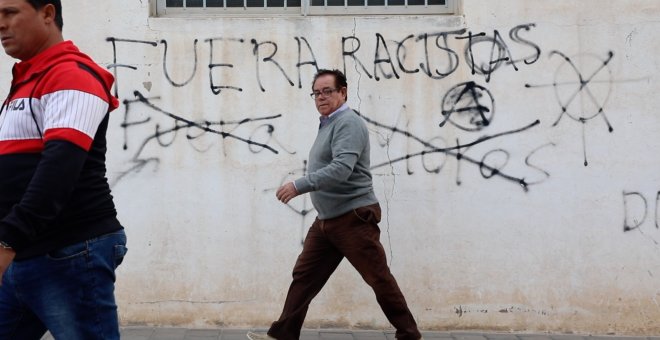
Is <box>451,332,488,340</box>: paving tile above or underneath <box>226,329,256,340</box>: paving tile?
underneath

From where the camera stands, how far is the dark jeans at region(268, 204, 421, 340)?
5508 mm

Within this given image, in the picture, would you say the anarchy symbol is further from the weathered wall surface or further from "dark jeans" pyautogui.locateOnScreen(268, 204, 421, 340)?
"dark jeans" pyautogui.locateOnScreen(268, 204, 421, 340)

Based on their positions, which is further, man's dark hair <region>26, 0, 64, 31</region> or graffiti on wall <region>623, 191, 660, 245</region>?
graffiti on wall <region>623, 191, 660, 245</region>

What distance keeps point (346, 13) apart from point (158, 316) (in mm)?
2375

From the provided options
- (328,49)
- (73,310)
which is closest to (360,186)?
(328,49)

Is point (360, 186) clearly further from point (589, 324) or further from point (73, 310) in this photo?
point (73, 310)

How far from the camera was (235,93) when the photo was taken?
6266mm

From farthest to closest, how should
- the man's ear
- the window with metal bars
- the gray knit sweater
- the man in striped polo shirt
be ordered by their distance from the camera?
Answer: the window with metal bars
the gray knit sweater
the man's ear
the man in striped polo shirt

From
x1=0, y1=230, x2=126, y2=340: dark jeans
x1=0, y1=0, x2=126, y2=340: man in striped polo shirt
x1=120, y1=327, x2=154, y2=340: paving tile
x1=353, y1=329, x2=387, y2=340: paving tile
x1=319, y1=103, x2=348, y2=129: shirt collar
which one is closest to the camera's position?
x1=0, y1=0, x2=126, y2=340: man in striped polo shirt

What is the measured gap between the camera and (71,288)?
331 cm

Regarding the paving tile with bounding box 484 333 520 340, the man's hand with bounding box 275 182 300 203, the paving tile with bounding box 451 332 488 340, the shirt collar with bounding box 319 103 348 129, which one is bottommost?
the paving tile with bounding box 484 333 520 340

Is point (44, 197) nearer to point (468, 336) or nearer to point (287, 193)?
point (287, 193)

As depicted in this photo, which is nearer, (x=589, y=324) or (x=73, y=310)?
(x=73, y=310)

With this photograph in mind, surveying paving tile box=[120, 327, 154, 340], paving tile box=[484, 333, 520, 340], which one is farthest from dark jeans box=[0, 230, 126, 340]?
paving tile box=[484, 333, 520, 340]
